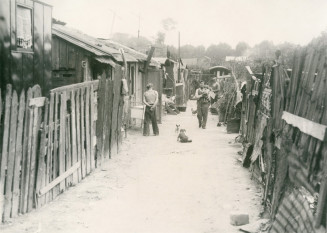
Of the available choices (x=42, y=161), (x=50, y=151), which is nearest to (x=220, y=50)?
(x=50, y=151)

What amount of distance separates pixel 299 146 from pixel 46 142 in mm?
3968

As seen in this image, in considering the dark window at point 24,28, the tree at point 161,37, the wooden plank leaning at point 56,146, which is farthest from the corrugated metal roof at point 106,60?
the tree at point 161,37

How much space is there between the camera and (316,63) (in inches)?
179

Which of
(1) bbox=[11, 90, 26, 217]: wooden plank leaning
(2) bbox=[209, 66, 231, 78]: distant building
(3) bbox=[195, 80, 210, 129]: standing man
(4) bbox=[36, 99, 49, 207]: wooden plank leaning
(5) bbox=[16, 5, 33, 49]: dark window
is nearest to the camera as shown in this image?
(1) bbox=[11, 90, 26, 217]: wooden plank leaning

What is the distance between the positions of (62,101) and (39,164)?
51.6 inches

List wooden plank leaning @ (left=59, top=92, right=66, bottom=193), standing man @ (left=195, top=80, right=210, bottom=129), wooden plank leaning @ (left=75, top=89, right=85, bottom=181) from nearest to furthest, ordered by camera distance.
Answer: wooden plank leaning @ (left=59, top=92, right=66, bottom=193)
wooden plank leaning @ (left=75, top=89, right=85, bottom=181)
standing man @ (left=195, top=80, right=210, bottom=129)

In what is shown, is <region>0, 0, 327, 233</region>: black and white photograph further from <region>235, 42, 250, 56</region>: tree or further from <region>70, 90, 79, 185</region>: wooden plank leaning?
<region>235, 42, 250, 56</region>: tree

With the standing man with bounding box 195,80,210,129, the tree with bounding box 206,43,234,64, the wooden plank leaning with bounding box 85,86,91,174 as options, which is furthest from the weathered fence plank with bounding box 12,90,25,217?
the tree with bounding box 206,43,234,64

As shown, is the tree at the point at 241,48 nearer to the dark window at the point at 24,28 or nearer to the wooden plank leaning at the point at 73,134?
the dark window at the point at 24,28

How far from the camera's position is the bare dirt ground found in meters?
6.14

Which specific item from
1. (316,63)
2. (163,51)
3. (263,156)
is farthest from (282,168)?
(163,51)

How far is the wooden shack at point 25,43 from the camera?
8.68 meters

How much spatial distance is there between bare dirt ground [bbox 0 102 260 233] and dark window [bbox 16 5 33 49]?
325 centimetres

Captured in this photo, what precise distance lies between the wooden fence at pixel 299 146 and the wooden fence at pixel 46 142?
3.51 meters
